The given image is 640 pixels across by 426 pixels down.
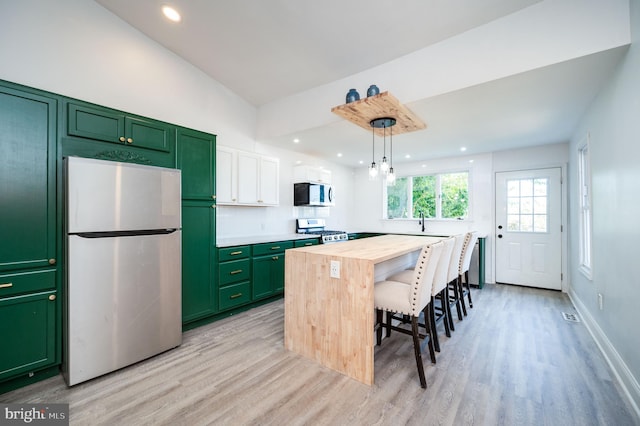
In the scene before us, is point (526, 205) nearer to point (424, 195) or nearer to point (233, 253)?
point (424, 195)

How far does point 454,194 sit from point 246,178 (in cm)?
390

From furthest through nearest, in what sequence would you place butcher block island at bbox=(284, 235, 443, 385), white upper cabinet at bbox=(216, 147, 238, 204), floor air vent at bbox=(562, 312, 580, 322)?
white upper cabinet at bbox=(216, 147, 238, 204) → floor air vent at bbox=(562, 312, 580, 322) → butcher block island at bbox=(284, 235, 443, 385)

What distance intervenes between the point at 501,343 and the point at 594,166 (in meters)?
1.99

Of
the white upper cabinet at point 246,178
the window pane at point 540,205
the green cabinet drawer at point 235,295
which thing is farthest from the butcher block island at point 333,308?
the window pane at point 540,205

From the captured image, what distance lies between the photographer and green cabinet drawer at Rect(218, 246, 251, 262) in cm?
320

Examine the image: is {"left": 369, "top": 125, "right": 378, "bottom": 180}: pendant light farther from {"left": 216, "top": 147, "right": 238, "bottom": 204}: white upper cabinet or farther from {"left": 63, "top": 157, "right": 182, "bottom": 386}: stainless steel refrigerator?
{"left": 63, "top": 157, "right": 182, "bottom": 386}: stainless steel refrigerator

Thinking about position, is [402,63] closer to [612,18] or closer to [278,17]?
[278,17]

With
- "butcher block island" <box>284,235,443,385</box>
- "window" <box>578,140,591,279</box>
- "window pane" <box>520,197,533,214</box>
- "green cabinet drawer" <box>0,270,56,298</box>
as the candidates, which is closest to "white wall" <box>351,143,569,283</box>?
"window pane" <box>520,197,533,214</box>

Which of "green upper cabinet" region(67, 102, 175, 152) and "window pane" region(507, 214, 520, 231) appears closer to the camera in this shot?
"green upper cabinet" region(67, 102, 175, 152)

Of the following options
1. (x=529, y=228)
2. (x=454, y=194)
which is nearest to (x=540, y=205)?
(x=529, y=228)

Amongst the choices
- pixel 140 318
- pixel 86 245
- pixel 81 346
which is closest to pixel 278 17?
pixel 86 245

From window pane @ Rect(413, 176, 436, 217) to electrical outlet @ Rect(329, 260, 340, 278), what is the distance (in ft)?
13.0

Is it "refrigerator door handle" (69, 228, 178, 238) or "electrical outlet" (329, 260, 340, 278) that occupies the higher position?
"refrigerator door handle" (69, 228, 178, 238)

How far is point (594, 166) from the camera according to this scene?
8.95ft
